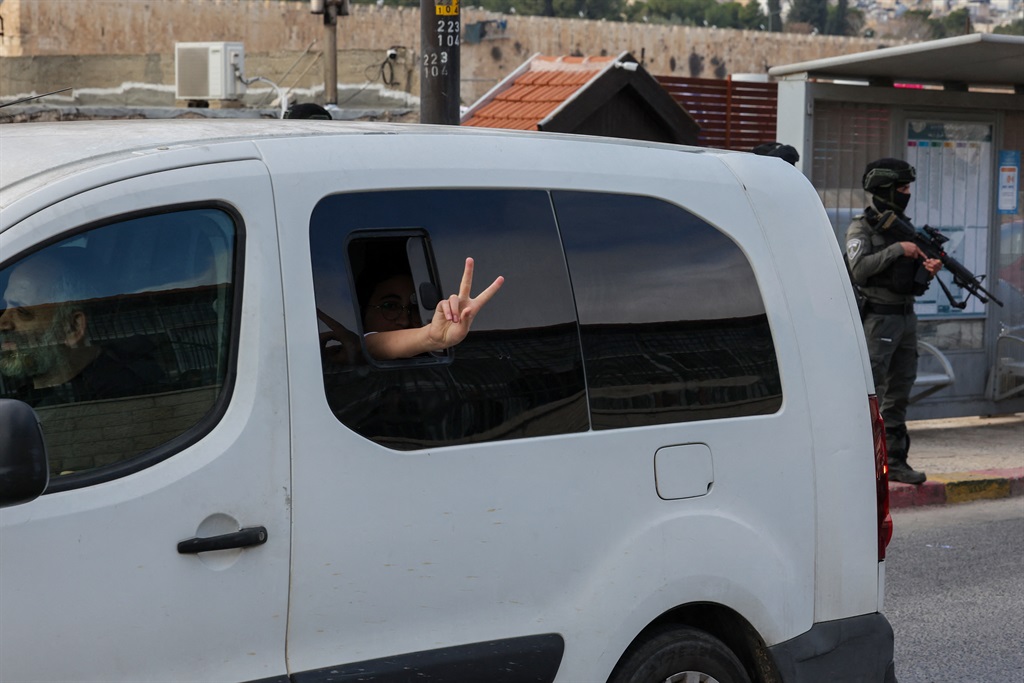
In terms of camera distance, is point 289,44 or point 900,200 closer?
point 900,200

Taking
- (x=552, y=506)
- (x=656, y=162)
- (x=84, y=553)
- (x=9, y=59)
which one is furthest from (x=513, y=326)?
(x=9, y=59)

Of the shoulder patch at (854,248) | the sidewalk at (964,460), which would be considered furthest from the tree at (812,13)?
the shoulder patch at (854,248)

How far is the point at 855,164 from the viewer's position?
995 cm

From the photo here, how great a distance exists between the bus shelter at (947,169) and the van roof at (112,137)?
6.78 metres

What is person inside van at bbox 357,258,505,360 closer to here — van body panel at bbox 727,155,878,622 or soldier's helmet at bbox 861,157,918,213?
van body panel at bbox 727,155,878,622

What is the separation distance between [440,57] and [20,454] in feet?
16.5

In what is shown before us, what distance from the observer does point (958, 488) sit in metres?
8.34

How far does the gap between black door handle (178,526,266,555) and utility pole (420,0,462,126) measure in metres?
4.63

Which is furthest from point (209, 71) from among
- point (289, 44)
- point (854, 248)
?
point (289, 44)

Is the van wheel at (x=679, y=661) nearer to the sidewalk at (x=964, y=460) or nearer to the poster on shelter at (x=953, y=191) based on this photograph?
the sidewalk at (x=964, y=460)

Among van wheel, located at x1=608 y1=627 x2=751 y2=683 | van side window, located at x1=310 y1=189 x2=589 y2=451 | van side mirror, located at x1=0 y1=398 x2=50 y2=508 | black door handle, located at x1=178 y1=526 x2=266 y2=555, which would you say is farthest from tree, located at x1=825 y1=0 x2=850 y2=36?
van side mirror, located at x1=0 y1=398 x2=50 y2=508

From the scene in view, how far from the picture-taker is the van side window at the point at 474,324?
111 inches

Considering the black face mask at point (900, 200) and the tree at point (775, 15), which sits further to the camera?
the tree at point (775, 15)

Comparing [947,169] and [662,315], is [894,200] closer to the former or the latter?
[947,169]
